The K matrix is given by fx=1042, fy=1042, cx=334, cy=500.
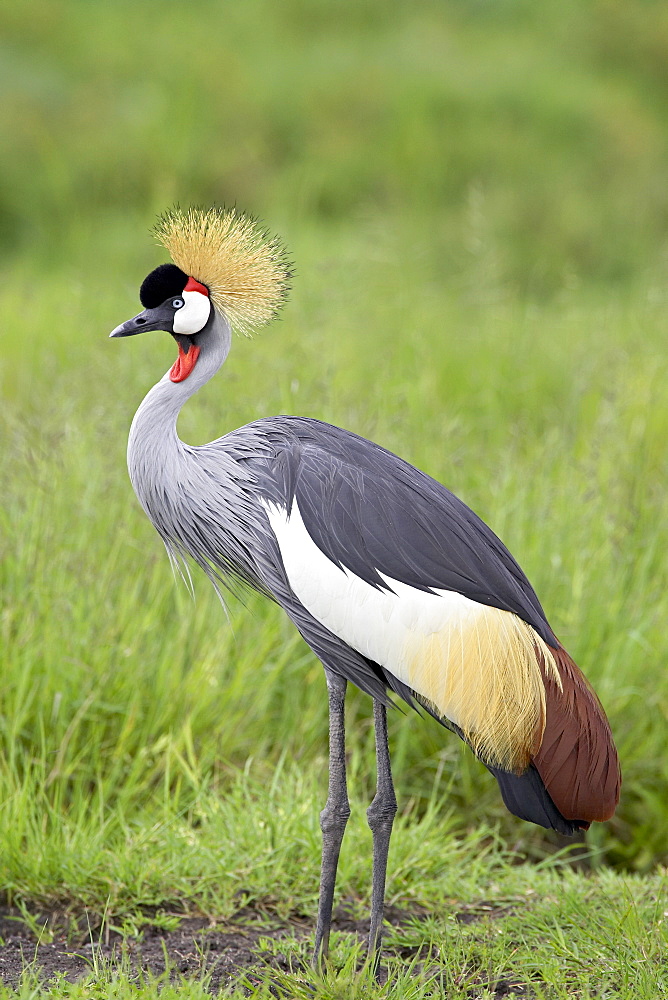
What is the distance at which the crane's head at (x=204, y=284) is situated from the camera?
2.01m

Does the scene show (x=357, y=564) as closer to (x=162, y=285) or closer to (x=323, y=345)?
(x=162, y=285)

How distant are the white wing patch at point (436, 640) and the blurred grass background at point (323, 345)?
33.9 inches

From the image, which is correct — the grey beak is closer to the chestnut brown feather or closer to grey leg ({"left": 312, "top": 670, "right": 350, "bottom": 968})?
grey leg ({"left": 312, "top": 670, "right": 350, "bottom": 968})

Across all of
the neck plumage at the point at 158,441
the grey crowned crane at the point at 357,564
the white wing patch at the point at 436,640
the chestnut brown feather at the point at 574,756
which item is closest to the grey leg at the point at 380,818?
the grey crowned crane at the point at 357,564

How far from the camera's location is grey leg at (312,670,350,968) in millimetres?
2020

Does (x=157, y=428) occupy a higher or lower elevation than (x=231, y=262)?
lower

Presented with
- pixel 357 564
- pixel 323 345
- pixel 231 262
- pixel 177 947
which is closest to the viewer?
pixel 357 564

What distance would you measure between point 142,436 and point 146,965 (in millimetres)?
1078

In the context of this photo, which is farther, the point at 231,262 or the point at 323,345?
the point at 323,345

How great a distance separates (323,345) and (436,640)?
221cm

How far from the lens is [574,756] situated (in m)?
2.00

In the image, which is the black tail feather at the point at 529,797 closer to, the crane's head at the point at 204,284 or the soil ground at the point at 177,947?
the soil ground at the point at 177,947

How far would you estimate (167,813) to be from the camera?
2553 millimetres

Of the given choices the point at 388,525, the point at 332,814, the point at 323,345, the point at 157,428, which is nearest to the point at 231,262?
the point at 157,428
